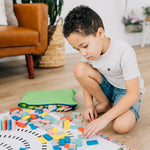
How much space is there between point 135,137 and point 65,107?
443 millimetres

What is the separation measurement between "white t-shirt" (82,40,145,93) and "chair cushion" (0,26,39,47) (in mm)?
798

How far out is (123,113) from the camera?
0.93m

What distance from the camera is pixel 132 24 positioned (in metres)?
3.66

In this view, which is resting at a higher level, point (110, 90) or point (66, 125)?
point (110, 90)

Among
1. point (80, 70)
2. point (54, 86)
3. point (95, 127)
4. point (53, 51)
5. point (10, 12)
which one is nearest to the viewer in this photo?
point (95, 127)

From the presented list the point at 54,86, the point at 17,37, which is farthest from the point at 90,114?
the point at 17,37

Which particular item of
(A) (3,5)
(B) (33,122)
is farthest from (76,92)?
(A) (3,5)

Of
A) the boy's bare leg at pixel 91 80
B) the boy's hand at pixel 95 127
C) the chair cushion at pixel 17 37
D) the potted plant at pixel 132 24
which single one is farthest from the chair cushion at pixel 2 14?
the potted plant at pixel 132 24

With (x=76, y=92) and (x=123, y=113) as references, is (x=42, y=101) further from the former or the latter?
(x=123, y=113)

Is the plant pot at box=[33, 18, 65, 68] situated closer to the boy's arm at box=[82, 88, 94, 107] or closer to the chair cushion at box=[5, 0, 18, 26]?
the chair cushion at box=[5, 0, 18, 26]

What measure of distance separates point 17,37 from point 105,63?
0.91 metres

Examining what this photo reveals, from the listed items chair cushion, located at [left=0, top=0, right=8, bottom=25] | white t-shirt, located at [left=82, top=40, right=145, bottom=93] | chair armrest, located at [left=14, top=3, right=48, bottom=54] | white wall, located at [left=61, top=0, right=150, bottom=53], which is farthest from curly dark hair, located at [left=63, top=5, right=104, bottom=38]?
white wall, located at [left=61, top=0, right=150, bottom=53]

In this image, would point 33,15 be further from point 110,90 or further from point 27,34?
point 110,90

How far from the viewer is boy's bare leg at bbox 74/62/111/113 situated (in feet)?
3.57
